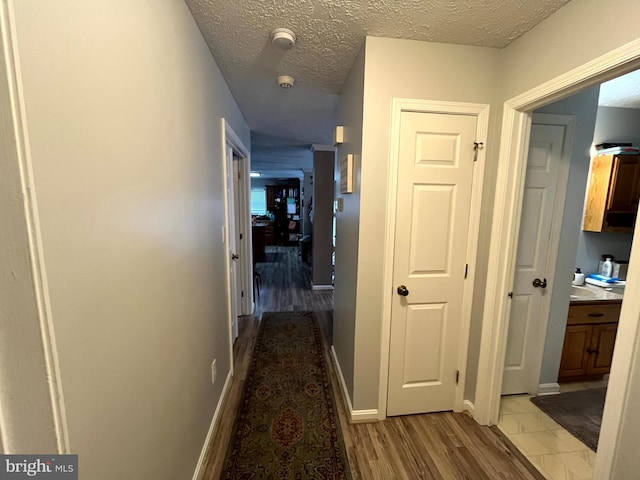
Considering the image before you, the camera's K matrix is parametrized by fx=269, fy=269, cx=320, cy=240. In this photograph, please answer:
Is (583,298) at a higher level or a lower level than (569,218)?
lower

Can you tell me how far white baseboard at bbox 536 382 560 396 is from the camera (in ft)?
7.11

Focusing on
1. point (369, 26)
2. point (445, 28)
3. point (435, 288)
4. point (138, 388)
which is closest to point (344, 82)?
point (369, 26)

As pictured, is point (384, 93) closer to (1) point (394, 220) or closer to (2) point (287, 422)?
(1) point (394, 220)

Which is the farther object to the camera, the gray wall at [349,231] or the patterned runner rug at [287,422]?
the gray wall at [349,231]

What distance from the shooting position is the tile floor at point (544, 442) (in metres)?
1.54

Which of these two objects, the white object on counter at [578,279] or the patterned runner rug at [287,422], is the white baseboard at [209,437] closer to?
the patterned runner rug at [287,422]

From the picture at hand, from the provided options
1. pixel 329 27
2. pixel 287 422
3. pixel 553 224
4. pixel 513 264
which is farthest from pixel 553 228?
pixel 287 422

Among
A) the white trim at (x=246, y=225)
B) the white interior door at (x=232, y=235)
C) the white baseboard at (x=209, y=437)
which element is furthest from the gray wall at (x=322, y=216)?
the white baseboard at (x=209, y=437)

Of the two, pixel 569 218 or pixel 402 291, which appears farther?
pixel 569 218

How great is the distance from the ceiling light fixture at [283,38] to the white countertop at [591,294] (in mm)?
2785

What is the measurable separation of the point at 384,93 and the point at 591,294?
7.96 ft

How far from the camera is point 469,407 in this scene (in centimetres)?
191

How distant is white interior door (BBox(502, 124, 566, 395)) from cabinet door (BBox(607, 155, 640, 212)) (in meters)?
0.87

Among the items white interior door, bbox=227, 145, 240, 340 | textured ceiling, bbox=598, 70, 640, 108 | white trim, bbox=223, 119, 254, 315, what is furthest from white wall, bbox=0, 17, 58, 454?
textured ceiling, bbox=598, 70, 640, 108
